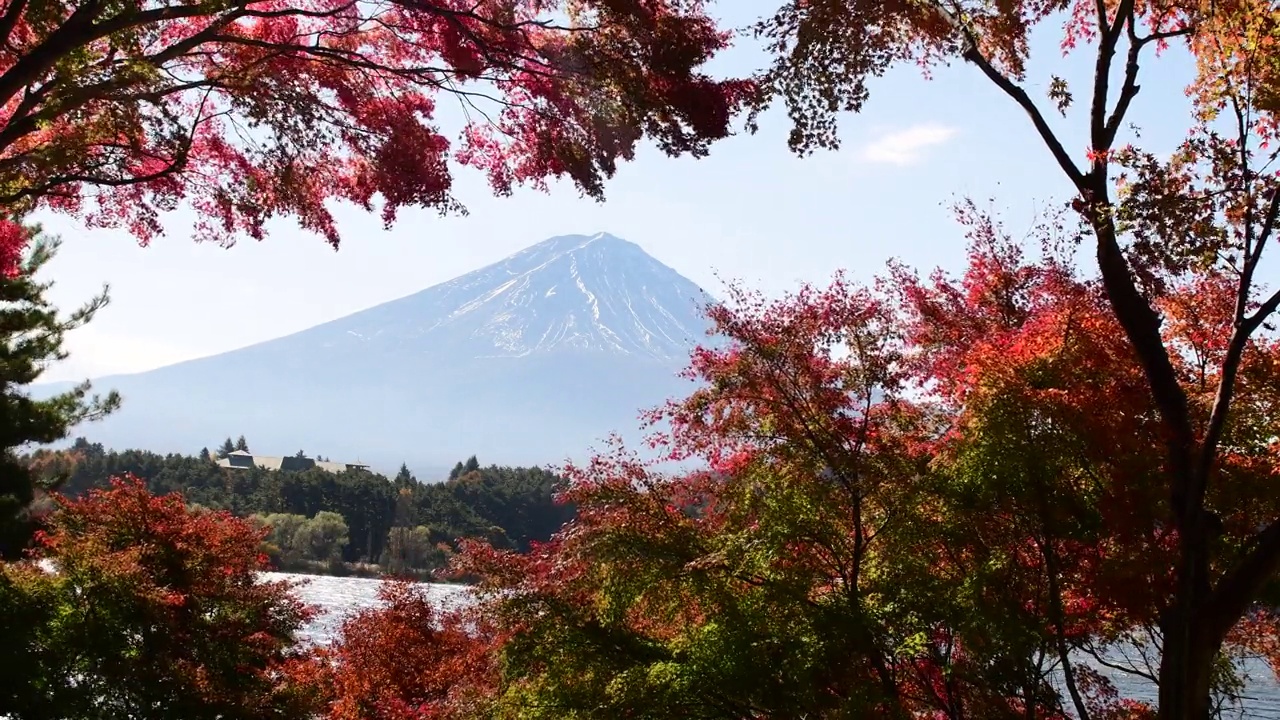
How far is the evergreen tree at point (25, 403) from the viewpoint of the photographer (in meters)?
15.6

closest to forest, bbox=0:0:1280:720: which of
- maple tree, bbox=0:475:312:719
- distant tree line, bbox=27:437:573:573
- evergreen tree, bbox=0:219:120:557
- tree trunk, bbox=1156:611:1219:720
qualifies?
tree trunk, bbox=1156:611:1219:720

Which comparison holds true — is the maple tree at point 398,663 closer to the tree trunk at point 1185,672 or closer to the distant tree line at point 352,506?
the tree trunk at point 1185,672

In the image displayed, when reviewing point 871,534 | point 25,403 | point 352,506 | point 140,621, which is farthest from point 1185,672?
point 352,506

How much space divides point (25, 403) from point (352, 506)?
163 ft

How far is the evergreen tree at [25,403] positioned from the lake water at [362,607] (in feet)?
15.5

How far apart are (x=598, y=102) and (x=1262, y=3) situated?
3.39 meters

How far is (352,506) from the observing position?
6406 cm

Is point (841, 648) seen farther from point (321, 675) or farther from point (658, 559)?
point (321, 675)

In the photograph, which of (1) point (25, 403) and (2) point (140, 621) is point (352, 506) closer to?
(1) point (25, 403)

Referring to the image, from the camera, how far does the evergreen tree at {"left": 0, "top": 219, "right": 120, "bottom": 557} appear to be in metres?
15.6

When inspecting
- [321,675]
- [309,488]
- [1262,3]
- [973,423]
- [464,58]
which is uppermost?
[309,488]

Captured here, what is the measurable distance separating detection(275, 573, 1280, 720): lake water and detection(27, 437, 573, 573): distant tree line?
2.63 metres

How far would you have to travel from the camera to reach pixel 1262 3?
15.1ft

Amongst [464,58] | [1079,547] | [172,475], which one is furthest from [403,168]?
[172,475]
